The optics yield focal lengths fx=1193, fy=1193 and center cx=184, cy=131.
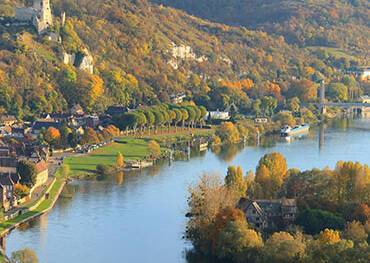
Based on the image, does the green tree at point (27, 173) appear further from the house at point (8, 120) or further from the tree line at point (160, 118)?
the tree line at point (160, 118)

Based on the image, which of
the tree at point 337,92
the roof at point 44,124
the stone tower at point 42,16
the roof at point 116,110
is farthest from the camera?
the tree at point 337,92

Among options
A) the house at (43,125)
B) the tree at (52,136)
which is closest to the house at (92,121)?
the house at (43,125)

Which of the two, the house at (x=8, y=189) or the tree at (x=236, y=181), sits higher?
the tree at (x=236, y=181)

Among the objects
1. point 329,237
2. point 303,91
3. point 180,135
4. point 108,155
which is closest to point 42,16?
point 180,135

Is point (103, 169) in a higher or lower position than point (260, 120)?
lower

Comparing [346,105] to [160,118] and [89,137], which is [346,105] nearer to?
[160,118]

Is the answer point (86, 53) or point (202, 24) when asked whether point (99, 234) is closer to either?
point (86, 53)

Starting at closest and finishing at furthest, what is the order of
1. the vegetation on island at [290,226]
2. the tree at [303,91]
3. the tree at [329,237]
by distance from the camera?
the vegetation on island at [290,226] < the tree at [329,237] < the tree at [303,91]
